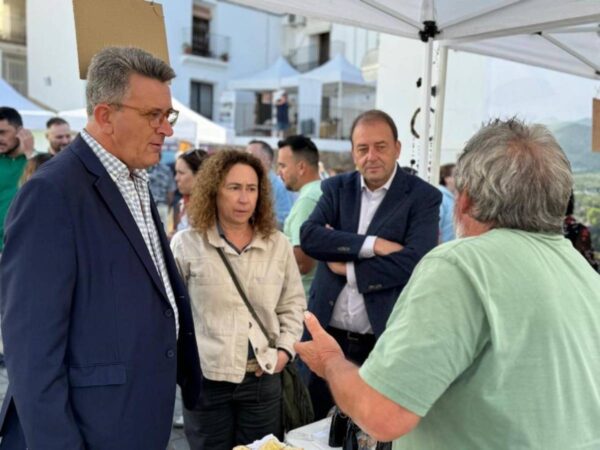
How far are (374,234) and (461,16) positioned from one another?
4.87 feet

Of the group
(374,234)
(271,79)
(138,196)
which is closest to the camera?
(138,196)

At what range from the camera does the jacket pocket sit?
1.42m

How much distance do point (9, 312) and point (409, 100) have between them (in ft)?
22.7

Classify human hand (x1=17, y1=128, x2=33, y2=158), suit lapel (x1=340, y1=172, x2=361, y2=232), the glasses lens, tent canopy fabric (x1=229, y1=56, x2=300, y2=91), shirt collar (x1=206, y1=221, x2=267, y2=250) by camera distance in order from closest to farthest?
the glasses lens → shirt collar (x1=206, y1=221, x2=267, y2=250) → suit lapel (x1=340, y1=172, x2=361, y2=232) → human hand (x1=17, y1=128, x2=33, y2=158) → tent canopy fabric (x1=229, y1=56, x2=300, y2=91)

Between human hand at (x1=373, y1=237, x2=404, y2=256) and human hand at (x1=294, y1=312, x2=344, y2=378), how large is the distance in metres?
1.04

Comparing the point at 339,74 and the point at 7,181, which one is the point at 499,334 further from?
the point at 339,74

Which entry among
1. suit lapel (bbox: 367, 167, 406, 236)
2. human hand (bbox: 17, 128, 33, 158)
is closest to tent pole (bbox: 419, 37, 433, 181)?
suit lapel (bbox: 367, 167, 406, 236)

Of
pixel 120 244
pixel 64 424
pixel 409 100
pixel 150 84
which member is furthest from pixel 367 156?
pixel 409 100

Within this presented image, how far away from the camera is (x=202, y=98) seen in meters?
25.7

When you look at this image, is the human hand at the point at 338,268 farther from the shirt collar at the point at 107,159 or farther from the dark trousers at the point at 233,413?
the shirt collar at the point at 107,159

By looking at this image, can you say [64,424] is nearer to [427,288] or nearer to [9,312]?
[9,312]

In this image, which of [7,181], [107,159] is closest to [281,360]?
[107,159]

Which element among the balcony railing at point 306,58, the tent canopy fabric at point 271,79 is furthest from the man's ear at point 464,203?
the balcony railing at point 306,58

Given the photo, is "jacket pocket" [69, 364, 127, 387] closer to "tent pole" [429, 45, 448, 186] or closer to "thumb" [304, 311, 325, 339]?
"thumb" [304, 311, 325, 339]
